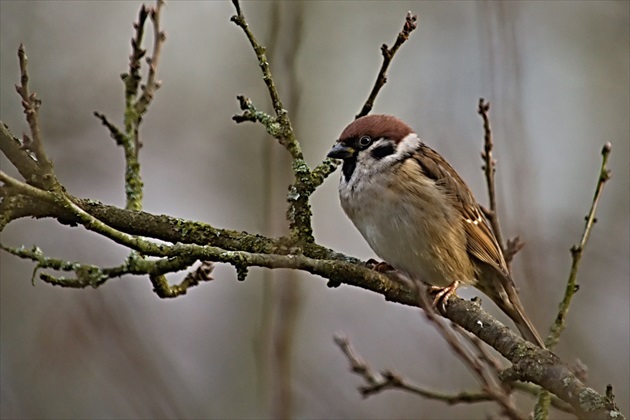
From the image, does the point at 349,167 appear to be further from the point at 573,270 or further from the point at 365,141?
the point at 573,270

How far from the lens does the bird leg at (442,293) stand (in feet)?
9.93

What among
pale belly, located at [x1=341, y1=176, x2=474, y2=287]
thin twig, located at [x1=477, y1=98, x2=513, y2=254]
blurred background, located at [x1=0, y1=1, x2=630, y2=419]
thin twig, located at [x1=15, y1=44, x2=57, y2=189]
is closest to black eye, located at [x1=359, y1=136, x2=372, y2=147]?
pale belly, located at [x1=341, y1=176, x2=474, y2=287]

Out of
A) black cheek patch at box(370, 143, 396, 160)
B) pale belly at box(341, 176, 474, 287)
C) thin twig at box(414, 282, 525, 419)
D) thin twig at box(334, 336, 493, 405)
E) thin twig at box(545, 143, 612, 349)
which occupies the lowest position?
thin twig at box(414, 282, 525, 419)

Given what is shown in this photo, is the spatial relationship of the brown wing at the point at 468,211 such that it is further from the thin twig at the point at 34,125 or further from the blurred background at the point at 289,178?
the thin twig at the point at 34,125

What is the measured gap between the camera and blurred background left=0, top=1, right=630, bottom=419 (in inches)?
168

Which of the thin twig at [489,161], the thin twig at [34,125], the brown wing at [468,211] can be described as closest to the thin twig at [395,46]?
the thin twig at [489,161]

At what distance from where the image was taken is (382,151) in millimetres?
3744

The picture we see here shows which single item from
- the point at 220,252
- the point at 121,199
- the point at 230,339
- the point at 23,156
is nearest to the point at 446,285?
the point at 220,252

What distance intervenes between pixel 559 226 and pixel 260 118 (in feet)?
11.1

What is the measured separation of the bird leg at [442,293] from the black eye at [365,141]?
0.74 metres

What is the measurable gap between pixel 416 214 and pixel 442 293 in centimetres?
49

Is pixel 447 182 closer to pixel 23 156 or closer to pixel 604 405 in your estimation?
pixel 604 405

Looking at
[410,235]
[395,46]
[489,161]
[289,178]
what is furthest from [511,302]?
[395,46]

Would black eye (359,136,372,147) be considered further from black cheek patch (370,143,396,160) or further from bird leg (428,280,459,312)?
bird leg (428,280,459,312)
